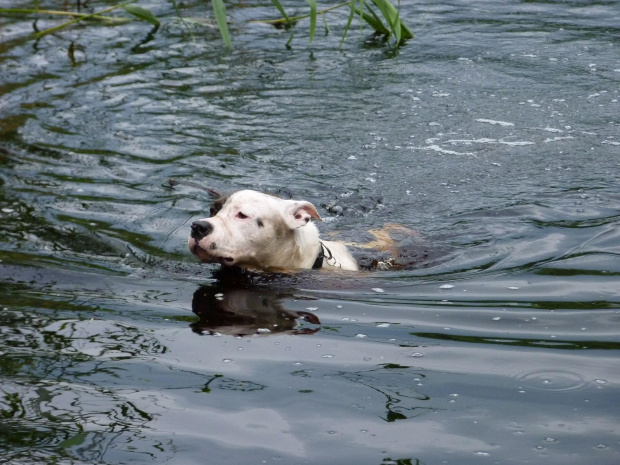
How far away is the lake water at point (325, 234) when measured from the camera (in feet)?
14.5

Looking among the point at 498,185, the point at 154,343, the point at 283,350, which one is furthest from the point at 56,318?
the point at 498,185

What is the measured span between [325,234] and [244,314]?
254cm

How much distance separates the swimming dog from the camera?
6.47 m

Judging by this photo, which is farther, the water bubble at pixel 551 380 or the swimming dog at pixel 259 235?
the swimming dog at pixel 259 235

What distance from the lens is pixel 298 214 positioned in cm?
684

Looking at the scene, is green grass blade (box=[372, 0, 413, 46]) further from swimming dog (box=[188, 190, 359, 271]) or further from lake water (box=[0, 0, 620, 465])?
swimming dog (box=[188, 190, 359, 271])

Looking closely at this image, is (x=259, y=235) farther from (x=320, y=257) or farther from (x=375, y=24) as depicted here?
(x=375, y=24)

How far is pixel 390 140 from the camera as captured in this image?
1017cm

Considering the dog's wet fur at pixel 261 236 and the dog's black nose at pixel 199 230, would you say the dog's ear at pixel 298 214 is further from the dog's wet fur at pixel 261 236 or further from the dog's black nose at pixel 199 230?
the dog's black nose at pixel 199 230

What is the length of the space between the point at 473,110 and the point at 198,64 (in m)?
4.09

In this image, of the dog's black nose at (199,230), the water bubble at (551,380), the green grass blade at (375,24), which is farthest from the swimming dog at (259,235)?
the green grass blade at (375,24)

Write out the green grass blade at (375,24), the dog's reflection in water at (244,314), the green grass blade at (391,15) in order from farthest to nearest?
the green grass blade at (375,24) < the green grass blade at (391,15) < the dog's reflection in water at (244,314)

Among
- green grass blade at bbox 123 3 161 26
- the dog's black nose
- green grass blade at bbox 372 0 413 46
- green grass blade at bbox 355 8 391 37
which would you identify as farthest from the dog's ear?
green grass blade at bbox 355 8 391 37

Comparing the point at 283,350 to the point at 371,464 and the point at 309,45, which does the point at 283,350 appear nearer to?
the point at 371,464
